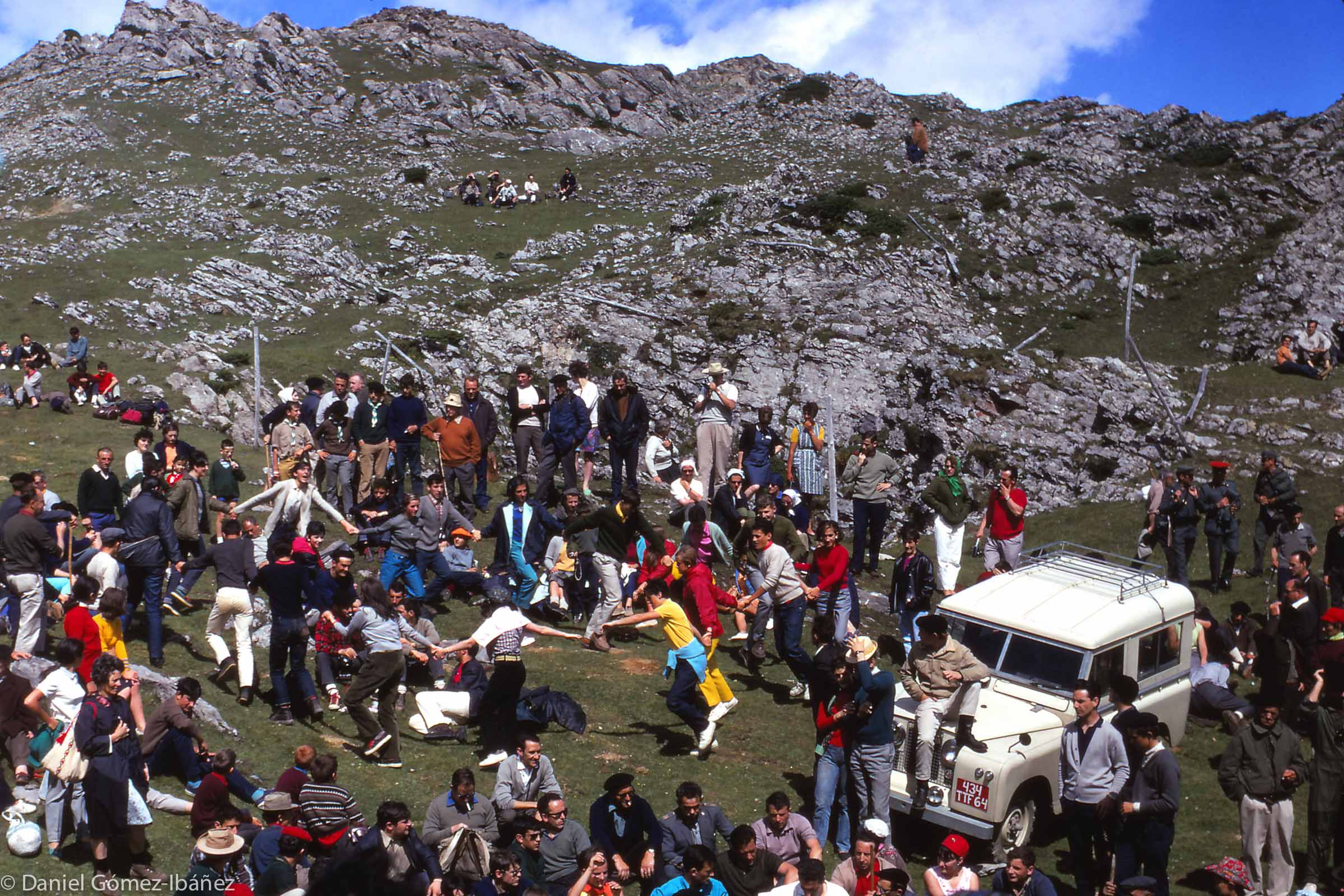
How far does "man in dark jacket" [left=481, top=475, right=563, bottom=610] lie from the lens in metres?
16.5

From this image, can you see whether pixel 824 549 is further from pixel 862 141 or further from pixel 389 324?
pixel 862 141

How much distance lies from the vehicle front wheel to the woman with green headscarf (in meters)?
6.88

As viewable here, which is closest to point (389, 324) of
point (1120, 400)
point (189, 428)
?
point (189, 428)

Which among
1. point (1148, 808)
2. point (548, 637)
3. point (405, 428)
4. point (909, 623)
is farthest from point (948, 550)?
point (405, 428)

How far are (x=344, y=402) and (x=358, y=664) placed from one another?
848 cm

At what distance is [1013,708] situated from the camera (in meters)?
11.8

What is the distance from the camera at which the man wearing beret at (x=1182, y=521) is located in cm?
1964

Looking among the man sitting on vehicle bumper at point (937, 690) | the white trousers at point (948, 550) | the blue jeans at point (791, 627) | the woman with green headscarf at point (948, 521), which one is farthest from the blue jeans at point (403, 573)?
the white trousers at point (948, 550)

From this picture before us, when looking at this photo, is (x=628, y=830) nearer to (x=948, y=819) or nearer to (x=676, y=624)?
(x=676, y=624)

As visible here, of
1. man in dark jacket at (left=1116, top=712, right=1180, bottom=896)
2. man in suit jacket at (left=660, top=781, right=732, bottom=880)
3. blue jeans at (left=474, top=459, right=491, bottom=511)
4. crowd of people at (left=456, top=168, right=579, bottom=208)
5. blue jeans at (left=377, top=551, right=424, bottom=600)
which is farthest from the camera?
crowd of people at (left=456, top=168, right=579, bottom=208)

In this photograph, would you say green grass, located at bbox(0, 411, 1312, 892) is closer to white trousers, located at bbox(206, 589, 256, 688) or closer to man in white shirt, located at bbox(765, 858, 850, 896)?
white trousers, located at bbox(206, 589, 256, 688)

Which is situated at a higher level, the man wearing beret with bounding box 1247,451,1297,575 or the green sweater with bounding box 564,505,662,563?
the man wearing beret with bounding box 1247,451,1297,575

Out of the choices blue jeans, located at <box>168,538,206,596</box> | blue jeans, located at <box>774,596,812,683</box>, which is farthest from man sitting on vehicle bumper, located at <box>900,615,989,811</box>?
blue jeans, located at <box>168,538,206,596</box>

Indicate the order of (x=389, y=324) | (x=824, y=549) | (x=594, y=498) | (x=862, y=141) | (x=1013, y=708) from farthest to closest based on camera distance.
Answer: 1. (x=862, y=141)
2. (x=389, y=324)
3. (x=594, y=498)
4. (x=824, y=549)
5. (x=1013, y=708)
